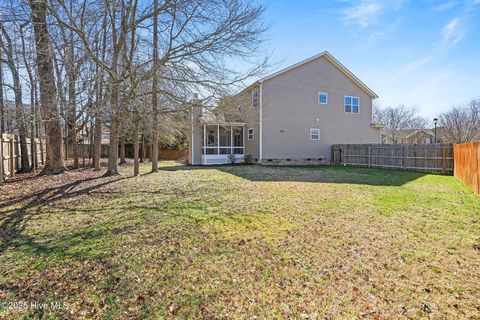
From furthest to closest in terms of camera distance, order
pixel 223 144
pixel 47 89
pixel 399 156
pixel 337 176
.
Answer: pixel 223 144, pixel 399 156, pixel 337 176, pixel 47 89

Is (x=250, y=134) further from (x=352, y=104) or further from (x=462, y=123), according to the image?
(x=462, y=123)

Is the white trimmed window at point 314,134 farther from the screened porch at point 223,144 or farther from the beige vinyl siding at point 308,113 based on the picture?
the screened porch at point 223,144

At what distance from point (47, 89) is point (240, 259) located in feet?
31.6

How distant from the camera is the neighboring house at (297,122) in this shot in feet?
61.9

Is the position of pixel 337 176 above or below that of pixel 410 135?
below

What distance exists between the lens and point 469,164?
9.20 m

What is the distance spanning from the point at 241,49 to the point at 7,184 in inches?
360

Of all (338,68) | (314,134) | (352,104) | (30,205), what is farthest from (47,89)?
(352,104)

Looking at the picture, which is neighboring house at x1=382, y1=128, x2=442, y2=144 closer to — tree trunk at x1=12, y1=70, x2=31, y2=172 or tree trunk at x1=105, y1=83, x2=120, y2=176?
tree trunk at x1=105, y1=83, x2=120, y2=176

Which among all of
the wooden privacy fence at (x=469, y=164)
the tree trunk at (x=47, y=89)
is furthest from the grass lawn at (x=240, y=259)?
the tree trunk at (x=47, y=89)

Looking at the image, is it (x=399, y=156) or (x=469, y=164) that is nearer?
(x=469, y=164)

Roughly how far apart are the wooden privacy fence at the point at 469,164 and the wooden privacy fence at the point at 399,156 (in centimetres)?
241

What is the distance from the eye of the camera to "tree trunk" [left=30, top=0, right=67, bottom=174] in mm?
7602

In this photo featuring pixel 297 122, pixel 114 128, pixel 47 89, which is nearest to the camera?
pixel 47 89
